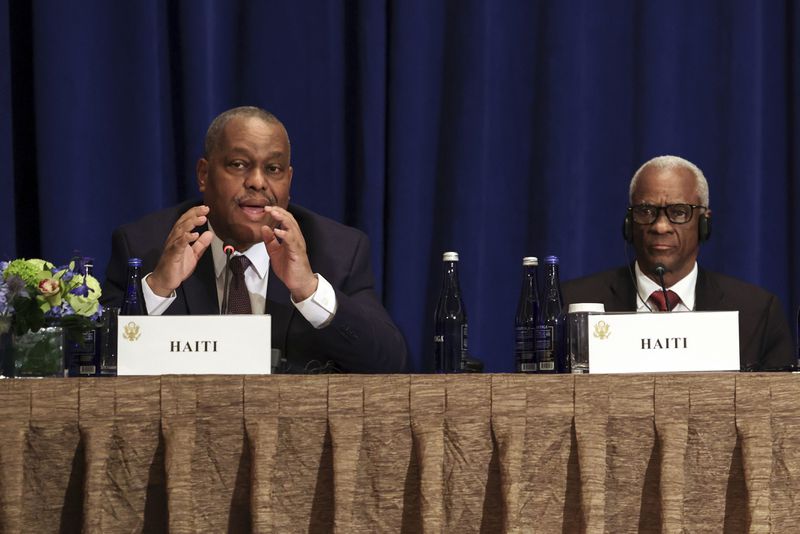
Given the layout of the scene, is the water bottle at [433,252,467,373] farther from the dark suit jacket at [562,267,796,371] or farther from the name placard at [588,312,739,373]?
the name placard at [588,312,739,373]

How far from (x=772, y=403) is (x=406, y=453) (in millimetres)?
608

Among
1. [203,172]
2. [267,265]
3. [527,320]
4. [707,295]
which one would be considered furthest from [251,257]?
[707,295]

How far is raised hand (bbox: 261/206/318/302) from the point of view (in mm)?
2434

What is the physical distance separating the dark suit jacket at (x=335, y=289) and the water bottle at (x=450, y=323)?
10 centimetres

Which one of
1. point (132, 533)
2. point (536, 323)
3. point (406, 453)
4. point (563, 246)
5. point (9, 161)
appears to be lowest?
point (132, 533)

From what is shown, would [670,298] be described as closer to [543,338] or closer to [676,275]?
[676,275]

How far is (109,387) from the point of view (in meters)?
1.86

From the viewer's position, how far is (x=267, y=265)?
2.94m

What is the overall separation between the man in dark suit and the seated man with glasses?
0.67 metres

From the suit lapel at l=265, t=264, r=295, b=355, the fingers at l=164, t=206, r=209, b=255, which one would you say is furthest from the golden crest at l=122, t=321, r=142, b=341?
the suit lapel at l=265, t=264, r=295, b=355

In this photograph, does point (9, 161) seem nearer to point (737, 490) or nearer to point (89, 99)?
point (89, 99)

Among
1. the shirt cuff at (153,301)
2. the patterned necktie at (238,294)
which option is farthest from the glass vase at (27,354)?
the patterned necktie at (238,294)

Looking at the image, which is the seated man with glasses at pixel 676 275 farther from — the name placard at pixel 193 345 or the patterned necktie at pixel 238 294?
the name placard at pixel 193 345

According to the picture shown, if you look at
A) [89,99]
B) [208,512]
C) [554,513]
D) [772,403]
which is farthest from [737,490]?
[89,99]
